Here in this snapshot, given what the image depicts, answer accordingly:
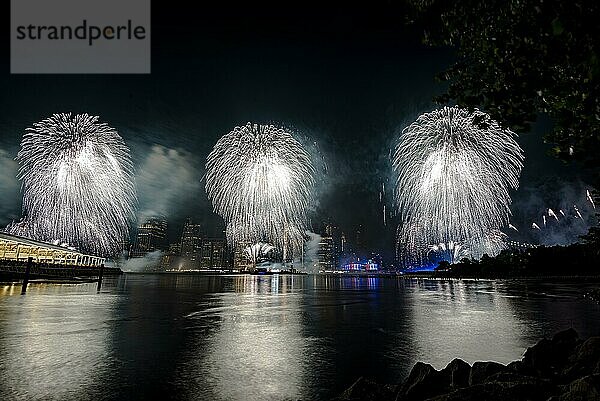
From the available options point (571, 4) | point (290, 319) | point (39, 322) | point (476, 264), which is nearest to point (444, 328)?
point (290, 319)

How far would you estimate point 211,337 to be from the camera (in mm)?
14281

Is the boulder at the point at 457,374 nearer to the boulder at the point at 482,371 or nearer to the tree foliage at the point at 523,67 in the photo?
the boulder at the point at 482,371

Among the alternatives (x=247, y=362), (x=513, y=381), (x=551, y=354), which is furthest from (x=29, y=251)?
(x=513, y=381)

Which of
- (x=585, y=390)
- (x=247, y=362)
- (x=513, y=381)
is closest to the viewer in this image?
(x=585, y=390)

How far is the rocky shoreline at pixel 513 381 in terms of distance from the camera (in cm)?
577

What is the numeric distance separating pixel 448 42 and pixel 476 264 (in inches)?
4564

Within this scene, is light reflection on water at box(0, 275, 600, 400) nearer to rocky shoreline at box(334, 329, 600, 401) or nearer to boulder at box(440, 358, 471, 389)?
rocky shoreline at box(334, 329, 600, 401)

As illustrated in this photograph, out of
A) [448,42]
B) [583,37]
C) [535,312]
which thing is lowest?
[535,312]

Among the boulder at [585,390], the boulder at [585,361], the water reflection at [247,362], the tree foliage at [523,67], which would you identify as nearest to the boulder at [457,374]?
the boulder at [585,361]

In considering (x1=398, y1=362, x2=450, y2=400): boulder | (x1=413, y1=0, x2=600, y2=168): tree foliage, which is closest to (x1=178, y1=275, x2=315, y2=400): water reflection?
(x1=398, y1=362, x2=450, y2=400): boulder

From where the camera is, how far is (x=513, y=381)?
6.04 metres

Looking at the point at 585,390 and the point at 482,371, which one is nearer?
A: the point at 585,390

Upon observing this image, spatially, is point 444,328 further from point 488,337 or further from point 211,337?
point 211,337

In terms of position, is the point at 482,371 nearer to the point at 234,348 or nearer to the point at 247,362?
the point at 247,362
